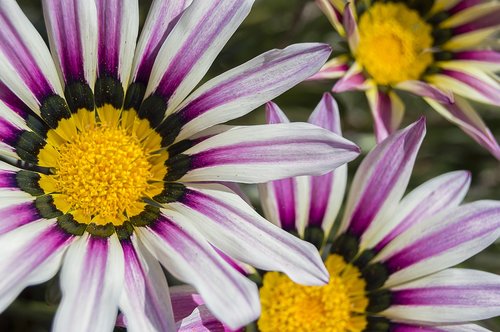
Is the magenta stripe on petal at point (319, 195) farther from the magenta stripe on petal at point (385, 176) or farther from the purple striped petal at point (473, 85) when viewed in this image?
the purple striped petal at point (473, 85)

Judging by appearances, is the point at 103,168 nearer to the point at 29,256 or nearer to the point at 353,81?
the point at 29,256

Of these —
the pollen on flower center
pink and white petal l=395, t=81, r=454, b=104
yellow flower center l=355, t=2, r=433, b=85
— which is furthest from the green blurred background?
the pollen on flower center

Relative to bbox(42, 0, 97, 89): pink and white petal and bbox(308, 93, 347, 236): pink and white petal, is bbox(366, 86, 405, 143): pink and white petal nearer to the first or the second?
bbox(308, 93, 347, 236): pink and white petal

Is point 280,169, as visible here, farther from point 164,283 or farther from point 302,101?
point 302,101

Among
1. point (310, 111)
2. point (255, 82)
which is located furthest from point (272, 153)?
point (310, 111)

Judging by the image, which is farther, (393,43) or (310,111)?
(310,111)

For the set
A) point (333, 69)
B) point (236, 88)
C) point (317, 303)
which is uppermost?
point (333, 69)
